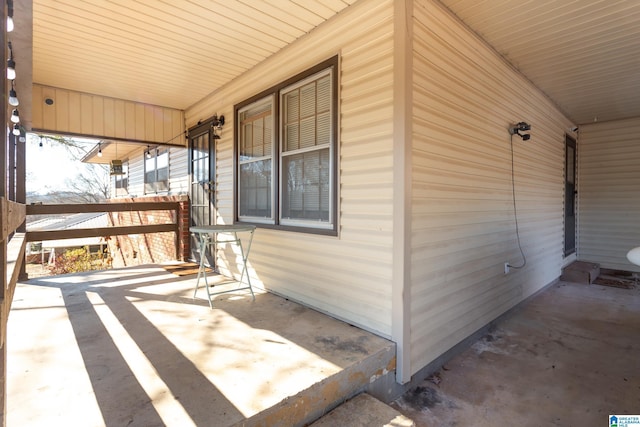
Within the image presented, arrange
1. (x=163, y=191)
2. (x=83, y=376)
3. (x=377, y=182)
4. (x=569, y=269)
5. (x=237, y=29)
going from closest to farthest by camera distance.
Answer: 1. (x=83, y=376)
2. (x=377, y=182)
3. (x=237, y=29)
4. (x=569, y=269)
5. (x=163, y=191)

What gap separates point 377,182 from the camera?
8.16ft

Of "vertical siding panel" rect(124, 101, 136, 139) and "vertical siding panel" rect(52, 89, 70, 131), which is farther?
"vertical siding panel" rect(124, 101, 136, 139)

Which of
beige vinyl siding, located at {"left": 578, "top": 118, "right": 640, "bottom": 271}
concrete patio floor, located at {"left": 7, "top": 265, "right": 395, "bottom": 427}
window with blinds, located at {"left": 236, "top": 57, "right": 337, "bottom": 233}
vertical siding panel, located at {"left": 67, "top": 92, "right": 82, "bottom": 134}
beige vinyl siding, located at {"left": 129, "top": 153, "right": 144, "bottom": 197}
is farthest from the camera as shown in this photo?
beige vinyl siding, located at {"left": 129, "top": 153, "right": 144, "bottom": 197}

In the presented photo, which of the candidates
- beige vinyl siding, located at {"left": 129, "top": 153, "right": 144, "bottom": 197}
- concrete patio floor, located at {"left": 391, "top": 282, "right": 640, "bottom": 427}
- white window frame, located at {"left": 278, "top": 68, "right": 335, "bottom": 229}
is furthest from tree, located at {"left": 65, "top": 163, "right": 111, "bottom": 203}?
concrete patio floor, located at {"left": 391, "top": 282, "right": 640, "bottom": 427}

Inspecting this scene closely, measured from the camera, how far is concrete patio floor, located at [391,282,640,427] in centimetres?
217

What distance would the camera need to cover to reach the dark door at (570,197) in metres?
5.86

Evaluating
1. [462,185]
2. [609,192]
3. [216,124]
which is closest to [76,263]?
[216,124]

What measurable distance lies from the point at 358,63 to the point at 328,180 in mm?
996

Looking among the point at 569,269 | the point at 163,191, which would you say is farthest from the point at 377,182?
A: the point at 163,191

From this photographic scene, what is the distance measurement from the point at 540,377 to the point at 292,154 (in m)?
2.90

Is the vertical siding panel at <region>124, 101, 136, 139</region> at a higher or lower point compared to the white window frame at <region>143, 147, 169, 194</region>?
higher

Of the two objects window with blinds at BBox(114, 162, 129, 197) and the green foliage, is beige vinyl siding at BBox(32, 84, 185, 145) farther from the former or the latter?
the green foliage

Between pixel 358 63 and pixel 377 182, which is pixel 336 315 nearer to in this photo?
pixel 377 182

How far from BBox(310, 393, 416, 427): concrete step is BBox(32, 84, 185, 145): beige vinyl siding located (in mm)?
5105
